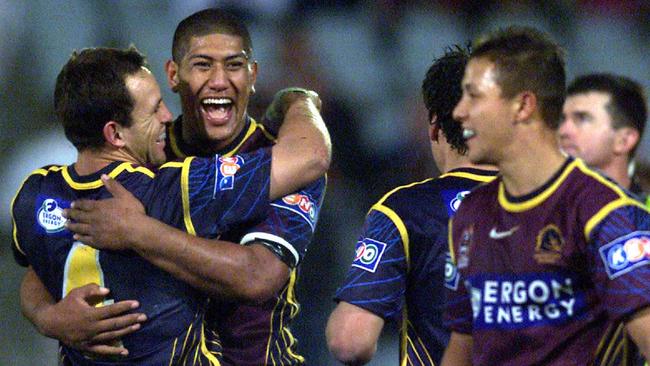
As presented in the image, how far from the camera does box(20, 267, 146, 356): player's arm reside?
328 centimetres

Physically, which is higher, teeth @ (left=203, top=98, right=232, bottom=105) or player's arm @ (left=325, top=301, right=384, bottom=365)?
teeth @ (left=203, top=98, right=232, bottom=105)

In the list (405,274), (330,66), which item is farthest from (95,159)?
(330,66)

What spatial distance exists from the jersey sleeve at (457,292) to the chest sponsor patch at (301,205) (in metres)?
0.72

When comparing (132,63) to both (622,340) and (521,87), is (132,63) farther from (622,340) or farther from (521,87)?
(622,340)

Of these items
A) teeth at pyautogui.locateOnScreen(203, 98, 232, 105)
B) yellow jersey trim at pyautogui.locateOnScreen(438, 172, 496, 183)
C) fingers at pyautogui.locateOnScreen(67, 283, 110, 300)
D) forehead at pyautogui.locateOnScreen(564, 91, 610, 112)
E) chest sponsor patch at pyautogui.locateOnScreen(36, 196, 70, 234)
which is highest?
forehead at pyautogui.locateOnScreen(564, 91, 610, 112)


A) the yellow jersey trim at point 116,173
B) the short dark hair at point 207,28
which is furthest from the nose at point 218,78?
the yellow jersey trim at point 116,173

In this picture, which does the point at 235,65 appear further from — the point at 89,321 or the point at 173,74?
the point at 89,321

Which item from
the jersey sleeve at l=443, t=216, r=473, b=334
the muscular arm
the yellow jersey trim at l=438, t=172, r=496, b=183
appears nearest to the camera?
the jersey sleeve at l=443, t=216, r=473, b=334

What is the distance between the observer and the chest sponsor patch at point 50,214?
3.35 metres

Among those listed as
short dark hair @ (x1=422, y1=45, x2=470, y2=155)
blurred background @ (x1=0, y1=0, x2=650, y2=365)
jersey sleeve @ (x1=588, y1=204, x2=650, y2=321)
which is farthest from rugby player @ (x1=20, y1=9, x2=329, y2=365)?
blurred background @ (x1=0, y1=0, x2=650, y2=365)

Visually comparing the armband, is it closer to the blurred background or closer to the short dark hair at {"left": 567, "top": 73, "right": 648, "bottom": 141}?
the short dark hair at {"left": 567, "top": 73, "right": 648, "bottom": 141}

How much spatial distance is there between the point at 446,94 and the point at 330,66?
3388mm

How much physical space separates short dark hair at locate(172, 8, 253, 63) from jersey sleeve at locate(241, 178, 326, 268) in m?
0.83

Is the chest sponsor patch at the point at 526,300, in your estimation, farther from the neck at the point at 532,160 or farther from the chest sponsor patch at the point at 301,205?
the chest sponsor patch at the point at 301,205
